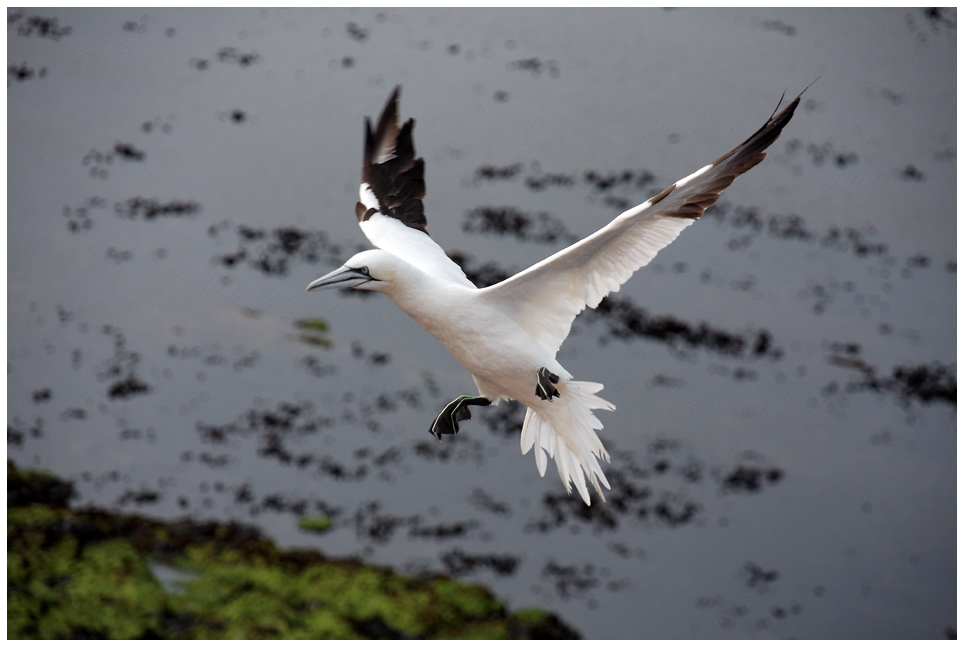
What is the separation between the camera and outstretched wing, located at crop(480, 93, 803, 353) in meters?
2.64

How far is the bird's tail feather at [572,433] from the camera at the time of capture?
3.00m

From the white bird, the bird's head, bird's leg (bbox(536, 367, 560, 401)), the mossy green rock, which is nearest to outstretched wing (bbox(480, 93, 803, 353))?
the white bird

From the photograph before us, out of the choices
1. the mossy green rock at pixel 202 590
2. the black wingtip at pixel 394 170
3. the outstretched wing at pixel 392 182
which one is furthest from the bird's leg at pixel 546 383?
the mossy green rock at pixel 202 590

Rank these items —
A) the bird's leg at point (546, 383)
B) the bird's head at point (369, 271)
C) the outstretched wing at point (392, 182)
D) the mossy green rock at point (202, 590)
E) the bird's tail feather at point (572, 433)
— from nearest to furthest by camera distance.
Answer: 1. the bird's head at point (369, 271)
2. the bird's leg at point (546, 383)
3. the bird's tail feather at point (572, 433)
4. the outstretched wing at point (392, 182)
5. the mossy green rock at point (202, 590)

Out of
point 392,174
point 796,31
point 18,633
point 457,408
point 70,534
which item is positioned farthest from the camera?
point 796,31

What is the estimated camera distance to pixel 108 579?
572 centimetres

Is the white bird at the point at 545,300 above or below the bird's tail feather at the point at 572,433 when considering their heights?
above

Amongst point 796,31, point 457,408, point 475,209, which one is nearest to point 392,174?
point 457,408

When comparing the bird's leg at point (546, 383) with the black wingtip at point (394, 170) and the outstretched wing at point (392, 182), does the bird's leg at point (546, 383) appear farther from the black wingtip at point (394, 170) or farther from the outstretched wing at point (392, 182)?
the black wingtip at point (394, 170)

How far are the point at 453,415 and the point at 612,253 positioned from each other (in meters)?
0.86

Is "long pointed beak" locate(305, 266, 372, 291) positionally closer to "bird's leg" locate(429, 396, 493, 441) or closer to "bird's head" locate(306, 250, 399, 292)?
"bird's head" locate(306, 250, 399, 292)

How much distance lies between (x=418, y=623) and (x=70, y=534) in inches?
90.5

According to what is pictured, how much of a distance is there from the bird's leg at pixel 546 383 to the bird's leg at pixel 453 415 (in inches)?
15.8

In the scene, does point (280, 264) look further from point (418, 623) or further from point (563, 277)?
point (563, 277)
